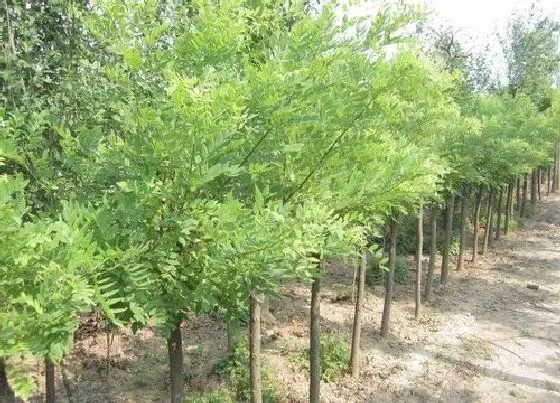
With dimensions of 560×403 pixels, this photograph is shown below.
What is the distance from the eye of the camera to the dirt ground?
864cm

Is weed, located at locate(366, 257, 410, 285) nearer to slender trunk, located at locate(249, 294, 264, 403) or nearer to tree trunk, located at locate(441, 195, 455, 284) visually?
tree trunk, located at locate(441, 195, 455, 284)

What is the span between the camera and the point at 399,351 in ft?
33.7

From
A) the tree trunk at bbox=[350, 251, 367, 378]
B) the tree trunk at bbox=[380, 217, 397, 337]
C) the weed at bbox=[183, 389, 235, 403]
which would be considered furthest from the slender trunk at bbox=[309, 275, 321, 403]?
the tree trunk at bbox=[380, 217, 397, 337]

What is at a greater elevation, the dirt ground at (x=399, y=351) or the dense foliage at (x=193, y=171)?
the dense foliage at (x=193, y=171)

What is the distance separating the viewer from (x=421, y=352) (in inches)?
405

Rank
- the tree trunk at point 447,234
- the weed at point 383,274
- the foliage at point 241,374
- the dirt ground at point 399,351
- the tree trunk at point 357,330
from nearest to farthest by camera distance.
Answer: the foliage at point 241,374 → the dirt ground at point 399,351 → the tree trunk at point 357,330 → the tree trunk at point 447,234 → the weed at point 383,274

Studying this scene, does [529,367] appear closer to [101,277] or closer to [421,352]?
[421,352]

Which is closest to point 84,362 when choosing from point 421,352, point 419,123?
point 421,352

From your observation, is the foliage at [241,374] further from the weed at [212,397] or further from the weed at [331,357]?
the weed at [331,357]

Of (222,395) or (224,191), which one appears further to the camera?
(222,395)

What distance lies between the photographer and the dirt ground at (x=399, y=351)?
28.3 feet

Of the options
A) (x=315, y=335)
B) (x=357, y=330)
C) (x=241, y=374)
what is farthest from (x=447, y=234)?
(x=315, y=335)

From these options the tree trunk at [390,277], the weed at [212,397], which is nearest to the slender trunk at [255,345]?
the weed at [212,397]

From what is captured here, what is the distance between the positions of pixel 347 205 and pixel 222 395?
5087mm
